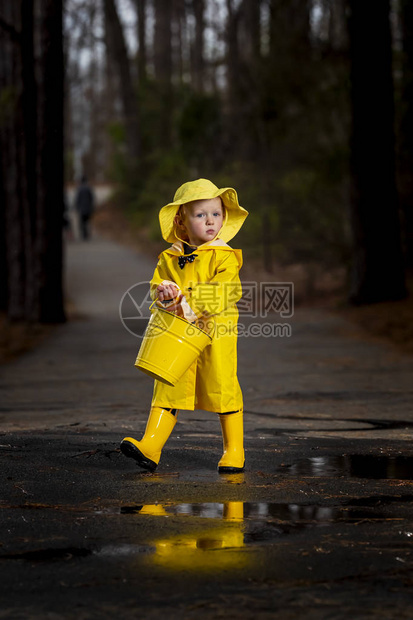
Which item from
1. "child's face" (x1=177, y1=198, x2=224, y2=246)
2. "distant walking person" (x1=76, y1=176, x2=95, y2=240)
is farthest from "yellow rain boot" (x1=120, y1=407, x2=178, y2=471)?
"distant walking person" (x1=76, y1=176, x2=95, y2=240)

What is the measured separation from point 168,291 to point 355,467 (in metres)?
1.51

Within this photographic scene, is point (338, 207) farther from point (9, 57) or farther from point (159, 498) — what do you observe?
point (159, 498)

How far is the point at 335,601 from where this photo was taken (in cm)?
347

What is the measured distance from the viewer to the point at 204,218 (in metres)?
5.91

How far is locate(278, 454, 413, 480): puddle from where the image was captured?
557cm

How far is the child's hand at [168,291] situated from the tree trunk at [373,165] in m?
10.9

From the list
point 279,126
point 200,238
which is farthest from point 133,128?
point 200,238

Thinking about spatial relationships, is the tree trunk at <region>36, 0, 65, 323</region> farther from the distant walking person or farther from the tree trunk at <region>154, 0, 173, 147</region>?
the tree trunk at <region>154, 0, 173, 147</region>

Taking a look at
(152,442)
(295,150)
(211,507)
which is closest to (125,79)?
(295,150)

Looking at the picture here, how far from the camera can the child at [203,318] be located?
5.66m

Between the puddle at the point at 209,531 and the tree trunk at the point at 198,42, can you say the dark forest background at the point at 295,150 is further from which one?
the tree trunk at the point at 198,42

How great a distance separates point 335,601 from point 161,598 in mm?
610

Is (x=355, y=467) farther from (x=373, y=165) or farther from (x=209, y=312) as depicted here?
(x=373, y=165)

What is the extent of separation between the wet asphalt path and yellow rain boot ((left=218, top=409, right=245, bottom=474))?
0.12m
